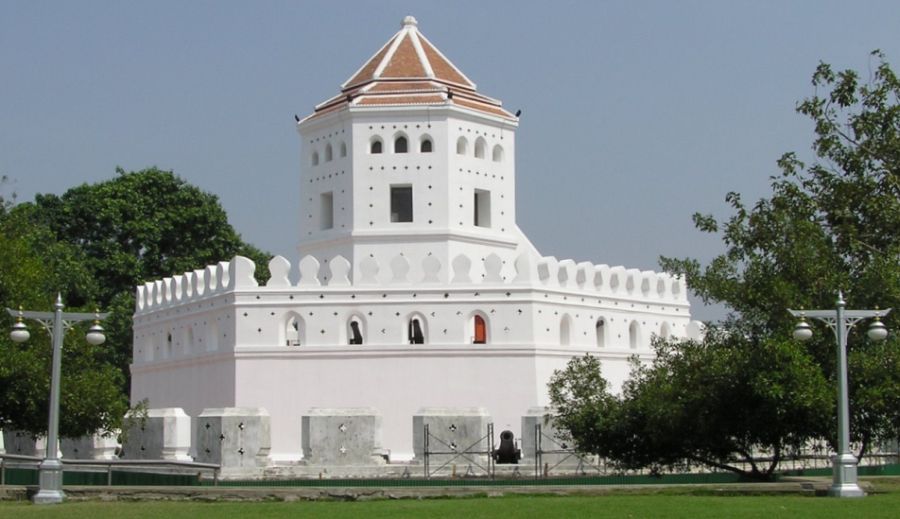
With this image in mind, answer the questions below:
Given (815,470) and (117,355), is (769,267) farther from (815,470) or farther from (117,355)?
(117,355)

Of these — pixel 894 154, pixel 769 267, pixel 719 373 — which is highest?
pixel 894 154

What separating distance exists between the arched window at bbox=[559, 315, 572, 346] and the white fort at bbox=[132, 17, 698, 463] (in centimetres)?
5

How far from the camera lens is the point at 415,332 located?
3353 cm

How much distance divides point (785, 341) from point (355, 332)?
49.0ft

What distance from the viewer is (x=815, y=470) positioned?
91.9 ft

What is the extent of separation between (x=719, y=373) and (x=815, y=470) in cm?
664

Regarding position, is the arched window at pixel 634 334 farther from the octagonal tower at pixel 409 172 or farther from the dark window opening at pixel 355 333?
the dark window opening at pixel 355 333

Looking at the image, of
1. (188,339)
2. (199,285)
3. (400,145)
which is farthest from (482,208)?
(188,339)

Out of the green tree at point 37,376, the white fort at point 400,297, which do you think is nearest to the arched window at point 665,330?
the white fort at point 400,297

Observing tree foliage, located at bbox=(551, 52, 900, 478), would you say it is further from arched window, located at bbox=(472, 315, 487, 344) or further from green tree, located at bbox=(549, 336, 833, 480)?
arched window, located at bbox=(472, 315, 487, 344)

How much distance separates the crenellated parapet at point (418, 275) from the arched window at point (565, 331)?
724 mm

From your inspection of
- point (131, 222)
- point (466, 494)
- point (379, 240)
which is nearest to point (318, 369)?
point (379, 240)

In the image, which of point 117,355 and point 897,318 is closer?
point 897,318

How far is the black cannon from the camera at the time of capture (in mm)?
27719
